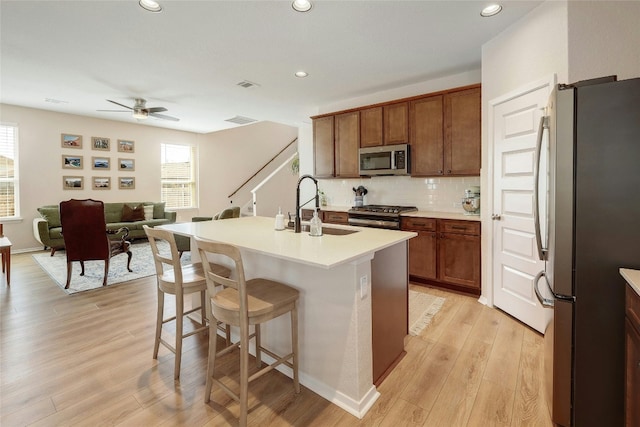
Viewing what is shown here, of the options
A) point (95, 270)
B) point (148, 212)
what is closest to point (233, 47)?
point (95, 270)

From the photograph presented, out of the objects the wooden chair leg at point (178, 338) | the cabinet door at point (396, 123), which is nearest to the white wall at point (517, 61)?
the cabinet door at point (396, 123)

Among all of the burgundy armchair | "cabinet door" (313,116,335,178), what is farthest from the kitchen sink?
the burgundy armchair

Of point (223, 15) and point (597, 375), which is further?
point (223, 15)

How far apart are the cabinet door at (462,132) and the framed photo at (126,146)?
6.80m

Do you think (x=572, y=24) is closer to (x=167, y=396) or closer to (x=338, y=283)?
(x=338, y=283)

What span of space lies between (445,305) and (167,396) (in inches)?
104

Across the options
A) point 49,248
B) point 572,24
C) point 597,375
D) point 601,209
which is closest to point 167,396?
point 597,375

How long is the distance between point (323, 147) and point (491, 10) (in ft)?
9.72

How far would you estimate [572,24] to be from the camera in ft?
7.30

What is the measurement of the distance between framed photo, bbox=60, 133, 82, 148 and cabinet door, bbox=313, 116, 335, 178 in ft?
16.6

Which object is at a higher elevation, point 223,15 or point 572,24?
point 223,15

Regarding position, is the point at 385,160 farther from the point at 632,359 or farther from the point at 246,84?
the point at 632,359

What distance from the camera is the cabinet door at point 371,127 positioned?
14.5 ft

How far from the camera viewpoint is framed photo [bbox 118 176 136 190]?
700 centimetres
